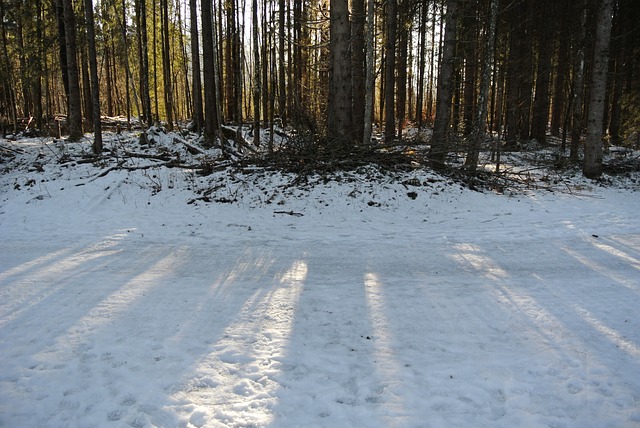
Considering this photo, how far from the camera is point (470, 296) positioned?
4598 mm

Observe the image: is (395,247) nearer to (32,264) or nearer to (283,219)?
(283,219)

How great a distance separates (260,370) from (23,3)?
93.6 feet

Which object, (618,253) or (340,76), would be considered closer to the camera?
(618,253)

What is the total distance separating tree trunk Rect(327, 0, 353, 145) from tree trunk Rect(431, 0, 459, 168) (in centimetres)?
265

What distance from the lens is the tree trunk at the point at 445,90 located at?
1084cm

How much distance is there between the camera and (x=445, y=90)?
11484mm

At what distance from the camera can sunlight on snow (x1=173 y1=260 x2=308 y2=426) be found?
2.84 metres

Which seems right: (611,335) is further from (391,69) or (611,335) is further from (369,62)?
(391,69)

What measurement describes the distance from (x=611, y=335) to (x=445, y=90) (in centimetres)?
923

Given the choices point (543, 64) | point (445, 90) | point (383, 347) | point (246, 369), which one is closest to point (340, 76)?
point (445, 90)

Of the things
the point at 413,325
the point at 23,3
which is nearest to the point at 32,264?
the point at 413,325

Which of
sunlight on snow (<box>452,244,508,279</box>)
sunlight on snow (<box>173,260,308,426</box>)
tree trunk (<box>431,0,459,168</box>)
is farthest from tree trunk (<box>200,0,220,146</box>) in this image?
sunlight on snow (<box>173,260,308,426</box>)

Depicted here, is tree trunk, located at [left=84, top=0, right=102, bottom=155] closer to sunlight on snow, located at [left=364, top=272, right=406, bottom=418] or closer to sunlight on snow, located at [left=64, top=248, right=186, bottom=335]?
sunlight on snow, located at [left=64, top=248, right=186, bottom=335]

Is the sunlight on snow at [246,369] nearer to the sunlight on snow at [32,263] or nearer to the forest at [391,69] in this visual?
the sunlight on snow at [32,263]
